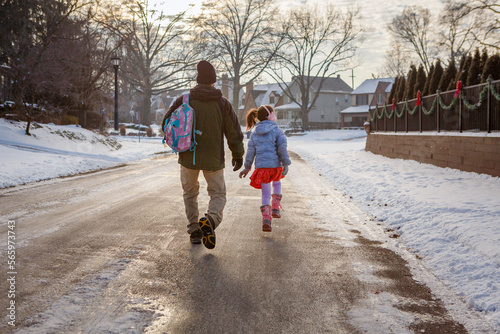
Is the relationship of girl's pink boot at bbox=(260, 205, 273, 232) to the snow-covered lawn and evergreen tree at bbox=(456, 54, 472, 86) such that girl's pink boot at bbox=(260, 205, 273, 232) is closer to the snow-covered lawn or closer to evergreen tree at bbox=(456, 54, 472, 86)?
the snow-covered lawn

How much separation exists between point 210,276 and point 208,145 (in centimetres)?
163

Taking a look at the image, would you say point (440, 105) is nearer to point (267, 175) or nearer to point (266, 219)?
point (267, 175)

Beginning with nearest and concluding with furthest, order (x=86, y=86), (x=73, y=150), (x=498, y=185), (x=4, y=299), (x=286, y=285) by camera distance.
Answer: (x=4, y=299), (x=286, y=285), (x=498, y=185), (x=73, y=150), (x=86, y=86)

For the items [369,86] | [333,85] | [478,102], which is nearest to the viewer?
[478,102]

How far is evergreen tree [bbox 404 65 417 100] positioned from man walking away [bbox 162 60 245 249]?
15289 millimetres

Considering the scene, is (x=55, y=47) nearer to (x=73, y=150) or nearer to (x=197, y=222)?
(x=73, y=150)

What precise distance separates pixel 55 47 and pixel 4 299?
20.9m

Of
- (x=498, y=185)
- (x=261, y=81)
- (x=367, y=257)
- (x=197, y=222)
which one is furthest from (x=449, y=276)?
(x=261, y=81)

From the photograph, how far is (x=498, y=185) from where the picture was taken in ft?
31.9

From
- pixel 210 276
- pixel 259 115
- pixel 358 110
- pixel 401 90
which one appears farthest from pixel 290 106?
pixel 210 276

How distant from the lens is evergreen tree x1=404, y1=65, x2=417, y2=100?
1925 cm

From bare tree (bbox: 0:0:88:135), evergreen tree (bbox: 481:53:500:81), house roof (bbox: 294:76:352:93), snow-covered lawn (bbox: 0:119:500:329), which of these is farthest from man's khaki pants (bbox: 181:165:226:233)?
house roof (bbox: 294:76:352:93)

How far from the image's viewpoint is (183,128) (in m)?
5.20

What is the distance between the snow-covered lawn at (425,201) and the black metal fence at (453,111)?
1.34 m
